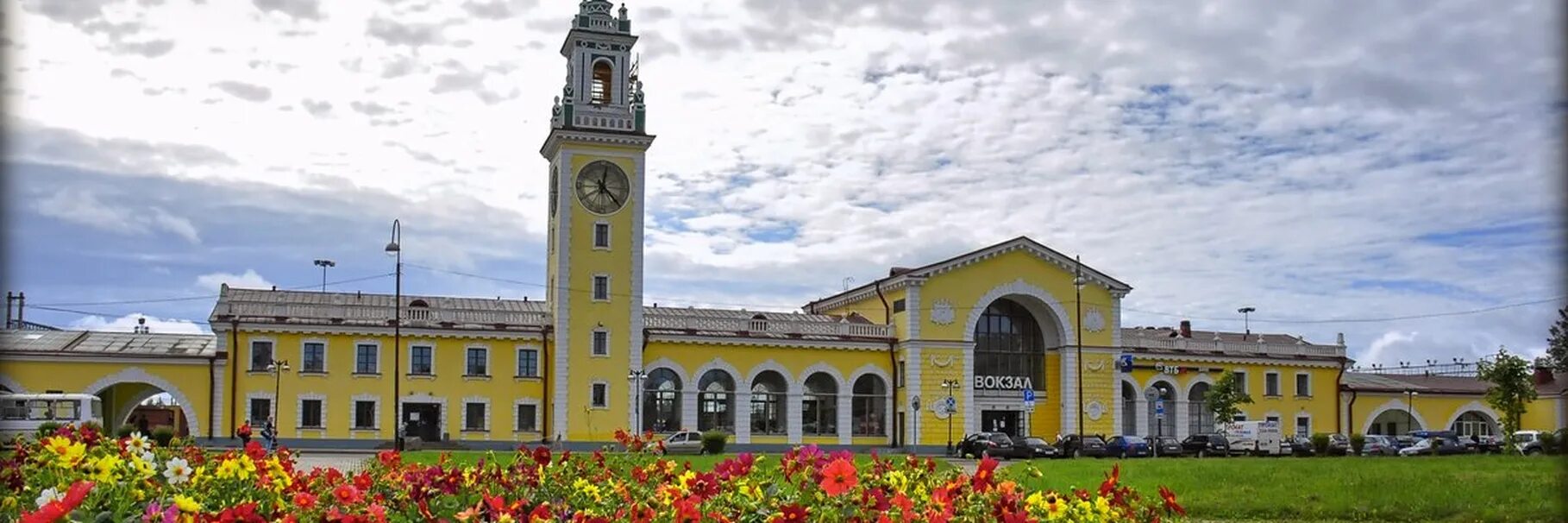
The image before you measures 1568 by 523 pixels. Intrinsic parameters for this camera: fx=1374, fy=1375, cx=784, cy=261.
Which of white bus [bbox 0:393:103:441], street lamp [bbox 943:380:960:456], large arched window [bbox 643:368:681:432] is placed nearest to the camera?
white bus [bbox 0:393:103:441]

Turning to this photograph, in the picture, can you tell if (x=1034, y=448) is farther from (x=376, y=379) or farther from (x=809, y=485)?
(x=809, y=485)

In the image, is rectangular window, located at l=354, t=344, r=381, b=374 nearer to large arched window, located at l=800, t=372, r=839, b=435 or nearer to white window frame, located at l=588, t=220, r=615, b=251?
white window frame, located at l=588, t=220, r=615, b=251

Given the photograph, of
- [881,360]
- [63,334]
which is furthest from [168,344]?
[881,360]

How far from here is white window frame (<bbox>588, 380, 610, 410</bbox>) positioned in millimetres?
49156

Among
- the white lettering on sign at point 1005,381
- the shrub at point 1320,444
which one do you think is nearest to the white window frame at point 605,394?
the white lettering on sign at point 1005,381

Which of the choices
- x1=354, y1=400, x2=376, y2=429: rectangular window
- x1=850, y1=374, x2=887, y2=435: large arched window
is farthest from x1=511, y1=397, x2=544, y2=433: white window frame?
x1=850, y1=374, x2=887, y2=435: large arched window

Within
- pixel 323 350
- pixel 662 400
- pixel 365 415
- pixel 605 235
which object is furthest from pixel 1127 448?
pixel 323 350

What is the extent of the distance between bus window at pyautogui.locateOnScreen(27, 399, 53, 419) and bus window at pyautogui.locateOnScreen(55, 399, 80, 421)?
17.2 inches

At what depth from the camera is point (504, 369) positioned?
49281 mm

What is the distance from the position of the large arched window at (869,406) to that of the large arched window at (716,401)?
4955 millimetres

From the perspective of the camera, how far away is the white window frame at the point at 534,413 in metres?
49.1

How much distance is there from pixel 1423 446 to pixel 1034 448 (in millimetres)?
16159

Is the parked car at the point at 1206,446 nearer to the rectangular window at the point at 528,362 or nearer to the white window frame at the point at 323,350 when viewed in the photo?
the rectangular window at the point at 528,362

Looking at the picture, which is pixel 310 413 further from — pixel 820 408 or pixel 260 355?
pixel 820 408
